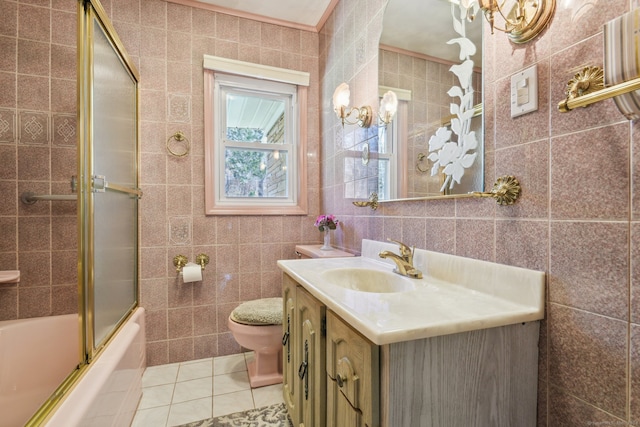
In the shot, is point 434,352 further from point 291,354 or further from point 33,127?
point 33,127

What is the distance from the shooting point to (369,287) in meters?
1.35

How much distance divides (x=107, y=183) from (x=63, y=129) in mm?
801

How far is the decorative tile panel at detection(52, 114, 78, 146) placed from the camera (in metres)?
1.84

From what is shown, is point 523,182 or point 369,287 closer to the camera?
point 523,182

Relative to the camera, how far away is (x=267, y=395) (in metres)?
1.73

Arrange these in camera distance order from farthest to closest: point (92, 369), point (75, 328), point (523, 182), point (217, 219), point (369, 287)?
1. point (217, 219)
2. point (75, 328)
3. point (369, 287)
4. point (92, 369)
5. point (523, 182)

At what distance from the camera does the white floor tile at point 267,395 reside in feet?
5.46

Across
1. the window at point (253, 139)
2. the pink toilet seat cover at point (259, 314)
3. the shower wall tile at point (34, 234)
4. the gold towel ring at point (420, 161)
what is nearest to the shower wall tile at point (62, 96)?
the shower wall tile at point (34, 234)

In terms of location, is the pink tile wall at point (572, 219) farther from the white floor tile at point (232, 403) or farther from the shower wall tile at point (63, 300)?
the shower wall tile at point (63, 300)

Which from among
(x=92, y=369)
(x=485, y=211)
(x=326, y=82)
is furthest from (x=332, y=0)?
(x=92, y=369)

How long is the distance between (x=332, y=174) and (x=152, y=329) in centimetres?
164

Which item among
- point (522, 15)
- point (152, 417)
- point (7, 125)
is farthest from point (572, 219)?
point (7, 125)

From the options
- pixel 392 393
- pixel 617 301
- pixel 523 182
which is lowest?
pixel 392 393

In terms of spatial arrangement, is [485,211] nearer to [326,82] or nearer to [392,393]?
[392,393]
